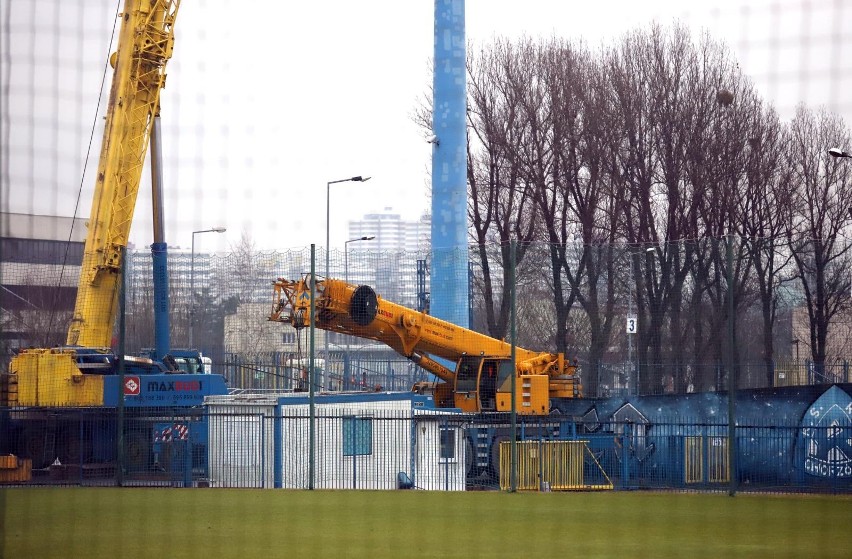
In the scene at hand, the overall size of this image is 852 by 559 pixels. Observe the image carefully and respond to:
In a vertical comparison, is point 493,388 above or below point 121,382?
below

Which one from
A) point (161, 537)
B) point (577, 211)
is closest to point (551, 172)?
point (577, 211)

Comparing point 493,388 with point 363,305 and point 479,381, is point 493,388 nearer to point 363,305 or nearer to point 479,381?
point 479,381

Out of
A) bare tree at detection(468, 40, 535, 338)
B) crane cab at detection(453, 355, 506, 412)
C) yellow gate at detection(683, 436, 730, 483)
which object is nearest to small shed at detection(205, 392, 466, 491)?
crane cab at detection(453, 355, 506, 412)

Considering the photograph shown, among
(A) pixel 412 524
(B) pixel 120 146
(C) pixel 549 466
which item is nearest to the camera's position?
(A) pixel 412 524

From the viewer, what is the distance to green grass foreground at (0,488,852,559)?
29.1 ft

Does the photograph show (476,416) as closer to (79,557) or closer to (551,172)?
(79,557)

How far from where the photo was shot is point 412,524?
10.8 m

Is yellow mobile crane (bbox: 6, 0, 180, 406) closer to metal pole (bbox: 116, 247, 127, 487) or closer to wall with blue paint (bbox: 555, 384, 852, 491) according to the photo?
metal pole (bbox: 116, 247, 127, 487)

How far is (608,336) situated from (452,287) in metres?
4.49

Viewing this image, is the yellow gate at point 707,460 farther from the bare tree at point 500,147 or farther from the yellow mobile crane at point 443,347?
the bare tree at point 500,147

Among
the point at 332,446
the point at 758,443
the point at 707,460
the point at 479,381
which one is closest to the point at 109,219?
the point at 332,446

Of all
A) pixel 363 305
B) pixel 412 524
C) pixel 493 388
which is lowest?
pixel 412 524

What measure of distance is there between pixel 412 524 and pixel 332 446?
5.04m

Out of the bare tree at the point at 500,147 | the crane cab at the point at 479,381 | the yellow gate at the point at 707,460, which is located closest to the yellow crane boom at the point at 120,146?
the crane cab at the point at 479,381
